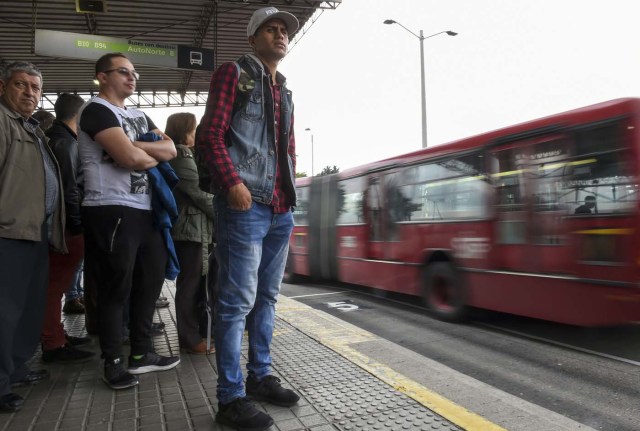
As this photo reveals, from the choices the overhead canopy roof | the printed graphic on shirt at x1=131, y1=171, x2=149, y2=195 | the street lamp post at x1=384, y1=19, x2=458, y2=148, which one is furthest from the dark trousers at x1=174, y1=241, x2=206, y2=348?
the street lamp post at x1=384, y1=19, x2=458, y2=148

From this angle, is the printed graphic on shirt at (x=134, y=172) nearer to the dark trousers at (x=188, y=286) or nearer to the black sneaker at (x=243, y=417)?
the dark trousers at (x=188, y=286)

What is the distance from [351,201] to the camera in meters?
9.30

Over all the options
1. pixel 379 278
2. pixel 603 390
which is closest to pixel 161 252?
pixel 603 390

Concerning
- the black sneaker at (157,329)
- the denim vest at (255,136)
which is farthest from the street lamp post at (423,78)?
the denim vest at (255,136)

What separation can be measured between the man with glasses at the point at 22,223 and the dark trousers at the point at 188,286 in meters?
0.95

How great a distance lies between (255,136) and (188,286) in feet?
5.98

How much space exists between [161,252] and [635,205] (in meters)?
4.14

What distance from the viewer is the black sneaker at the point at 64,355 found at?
3.57m

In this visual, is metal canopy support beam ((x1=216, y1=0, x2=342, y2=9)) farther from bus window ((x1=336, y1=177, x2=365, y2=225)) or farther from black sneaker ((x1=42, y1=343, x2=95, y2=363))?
black sneaker ((x1=42, y1=343, x2=95, y2=363))

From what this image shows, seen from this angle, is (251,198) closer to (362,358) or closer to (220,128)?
(220,128)

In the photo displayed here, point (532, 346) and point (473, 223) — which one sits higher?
point (473, 223)

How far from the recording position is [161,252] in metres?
3.31

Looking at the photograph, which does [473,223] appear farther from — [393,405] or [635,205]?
[393,405]

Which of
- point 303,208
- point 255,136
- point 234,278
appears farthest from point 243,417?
point 303,208
